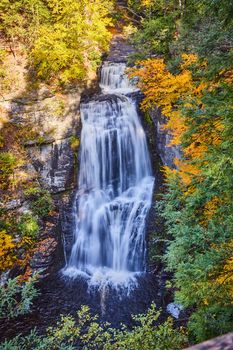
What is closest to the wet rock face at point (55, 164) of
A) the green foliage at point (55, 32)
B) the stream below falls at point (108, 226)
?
the stream below falls at point (108, 226)

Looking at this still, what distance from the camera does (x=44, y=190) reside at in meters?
12.5

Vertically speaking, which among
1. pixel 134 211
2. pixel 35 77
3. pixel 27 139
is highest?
pixel 35 77

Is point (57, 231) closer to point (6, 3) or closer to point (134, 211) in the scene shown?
point (134, 211)

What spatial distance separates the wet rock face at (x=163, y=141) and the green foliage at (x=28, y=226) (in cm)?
615

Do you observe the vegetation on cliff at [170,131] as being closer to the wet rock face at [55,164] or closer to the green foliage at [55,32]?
the green foliage at [55,32]

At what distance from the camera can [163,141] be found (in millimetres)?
12578

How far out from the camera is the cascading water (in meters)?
11.7

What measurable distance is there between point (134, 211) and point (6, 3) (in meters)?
11.2

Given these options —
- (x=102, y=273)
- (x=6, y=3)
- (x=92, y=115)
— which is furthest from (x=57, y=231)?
(x=6, y=3)

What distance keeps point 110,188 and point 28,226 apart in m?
4.02

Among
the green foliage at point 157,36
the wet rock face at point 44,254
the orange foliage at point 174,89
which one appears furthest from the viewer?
the green foliage at point 157,36

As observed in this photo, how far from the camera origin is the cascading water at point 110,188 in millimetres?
11734

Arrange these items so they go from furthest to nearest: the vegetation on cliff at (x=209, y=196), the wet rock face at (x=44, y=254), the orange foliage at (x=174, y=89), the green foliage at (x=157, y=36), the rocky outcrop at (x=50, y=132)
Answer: the green foliage at (x=157, y=36) → the rocky outcrop at (x=50, y=132) → the wet rock face at (x=44, y=254) → the orange foliage at (x=174, y=89) → the vegetation on cliff at (x=209, y=196)

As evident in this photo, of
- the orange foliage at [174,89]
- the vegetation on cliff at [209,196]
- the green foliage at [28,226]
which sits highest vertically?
the orange foliage at [174,89]
